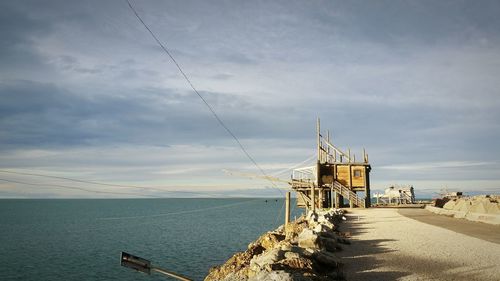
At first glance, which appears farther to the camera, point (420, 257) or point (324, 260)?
point (420, 257)

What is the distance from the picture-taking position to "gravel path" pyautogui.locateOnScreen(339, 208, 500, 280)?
31.7ft

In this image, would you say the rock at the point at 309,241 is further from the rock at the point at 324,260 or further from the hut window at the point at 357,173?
the hut window at the point at 357,173

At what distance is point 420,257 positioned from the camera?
11.8 metres

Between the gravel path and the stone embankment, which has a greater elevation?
the stone embankment

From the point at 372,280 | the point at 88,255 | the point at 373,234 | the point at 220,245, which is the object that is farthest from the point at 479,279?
the point at 88,255

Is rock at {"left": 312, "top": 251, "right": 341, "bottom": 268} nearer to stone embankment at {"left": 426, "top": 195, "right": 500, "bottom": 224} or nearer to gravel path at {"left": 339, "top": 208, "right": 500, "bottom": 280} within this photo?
gravel path at {"left": 339, "top": 208, "right": 500, "bottom": 280}

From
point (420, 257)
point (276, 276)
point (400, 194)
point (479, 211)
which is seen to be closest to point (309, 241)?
point (420, 257)

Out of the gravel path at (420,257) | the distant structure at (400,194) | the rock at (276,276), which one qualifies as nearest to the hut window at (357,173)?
the gravel path at (420,257)

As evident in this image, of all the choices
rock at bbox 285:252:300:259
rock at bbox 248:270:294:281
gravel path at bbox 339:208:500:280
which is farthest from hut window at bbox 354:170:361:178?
rock at bbox 248:270:294:281

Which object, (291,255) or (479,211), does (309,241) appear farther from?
(479,211)

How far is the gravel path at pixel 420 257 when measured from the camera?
381 inches

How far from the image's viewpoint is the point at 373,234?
17703 millimetres

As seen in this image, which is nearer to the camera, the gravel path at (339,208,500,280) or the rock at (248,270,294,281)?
the rock at (248,270,294,281)

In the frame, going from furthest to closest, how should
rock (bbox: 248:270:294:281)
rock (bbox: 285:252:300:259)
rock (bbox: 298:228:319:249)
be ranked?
1. rock (bbox: 298:228:319:249)
2. rock (bbox: 285:252:300:259)
3. rock (bbox: 248:270:294:281)
